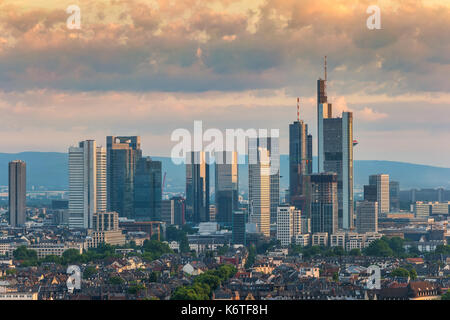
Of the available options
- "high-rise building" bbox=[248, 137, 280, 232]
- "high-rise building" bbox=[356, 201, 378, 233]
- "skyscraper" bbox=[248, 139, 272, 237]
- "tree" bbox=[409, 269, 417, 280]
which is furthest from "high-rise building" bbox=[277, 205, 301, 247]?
"tree" bbox=[409, 269, 417, 280]

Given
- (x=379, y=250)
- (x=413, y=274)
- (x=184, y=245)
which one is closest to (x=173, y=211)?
(x=184, y=245)

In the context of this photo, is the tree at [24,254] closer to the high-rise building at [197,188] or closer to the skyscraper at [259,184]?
the skyscraper at [259,184]

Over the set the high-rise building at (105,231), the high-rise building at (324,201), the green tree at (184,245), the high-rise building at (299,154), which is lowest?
the green tree at (184,245)

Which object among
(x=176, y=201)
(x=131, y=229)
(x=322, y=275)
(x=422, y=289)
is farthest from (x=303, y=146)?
(x=422, y=289)

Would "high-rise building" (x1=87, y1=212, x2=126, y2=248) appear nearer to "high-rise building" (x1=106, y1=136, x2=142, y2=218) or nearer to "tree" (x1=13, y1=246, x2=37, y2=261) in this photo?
"tree" (x1=13, y1=246, x2=37, y2=261)

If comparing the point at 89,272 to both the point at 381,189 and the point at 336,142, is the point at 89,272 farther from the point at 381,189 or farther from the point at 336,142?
the point at 381,189

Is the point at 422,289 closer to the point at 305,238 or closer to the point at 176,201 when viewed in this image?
the point at 305,238

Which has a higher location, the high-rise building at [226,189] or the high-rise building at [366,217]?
the high-rise building at [226,189]

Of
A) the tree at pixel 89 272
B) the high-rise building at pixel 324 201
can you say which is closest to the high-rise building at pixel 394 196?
the high-rise building at pixel 324 201
